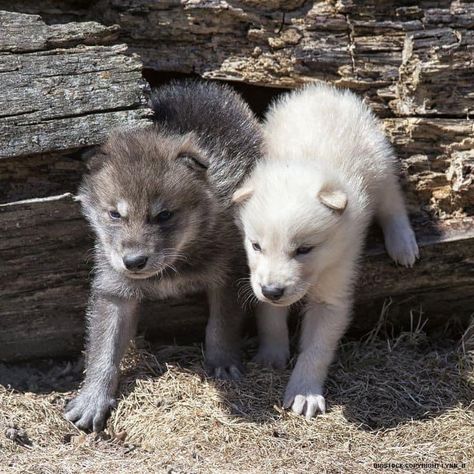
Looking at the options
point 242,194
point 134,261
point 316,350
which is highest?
point 242,194

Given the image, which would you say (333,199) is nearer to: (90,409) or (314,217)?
(314,217)

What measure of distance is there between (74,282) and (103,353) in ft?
1.51

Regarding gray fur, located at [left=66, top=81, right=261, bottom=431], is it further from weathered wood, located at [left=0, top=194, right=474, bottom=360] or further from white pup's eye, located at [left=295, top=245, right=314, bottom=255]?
white pup's eye, located at [left=295, top=245, right=314, bottom=255]

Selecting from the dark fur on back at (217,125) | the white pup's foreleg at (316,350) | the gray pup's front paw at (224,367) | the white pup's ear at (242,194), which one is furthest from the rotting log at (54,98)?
the white pup's foreleg at (316,350)

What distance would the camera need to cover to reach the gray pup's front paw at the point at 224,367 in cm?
531

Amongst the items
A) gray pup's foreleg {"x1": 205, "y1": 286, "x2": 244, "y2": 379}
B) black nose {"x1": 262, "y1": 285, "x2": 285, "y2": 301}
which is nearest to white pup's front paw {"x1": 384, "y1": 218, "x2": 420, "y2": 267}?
gray pup's foreleg {"x1": 205, "y1": 286, "x2": 244, "y2": 379}

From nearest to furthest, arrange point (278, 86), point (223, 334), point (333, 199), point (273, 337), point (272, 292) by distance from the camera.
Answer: point (272, 292) → point (333, 199) → point (223, 334) → point (273, 337) → point (278, 86)

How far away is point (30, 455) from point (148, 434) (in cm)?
63

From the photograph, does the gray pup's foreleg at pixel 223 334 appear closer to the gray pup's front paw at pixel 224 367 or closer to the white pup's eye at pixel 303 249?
the gray pup's front paw at pixel 224 367

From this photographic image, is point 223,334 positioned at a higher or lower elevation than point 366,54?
lower

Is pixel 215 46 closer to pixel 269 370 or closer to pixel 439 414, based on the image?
pixel 269 370

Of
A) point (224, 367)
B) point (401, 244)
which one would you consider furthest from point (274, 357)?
point (401, 244)

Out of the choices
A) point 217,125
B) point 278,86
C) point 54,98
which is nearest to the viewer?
point 54,98

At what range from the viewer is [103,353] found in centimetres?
516
